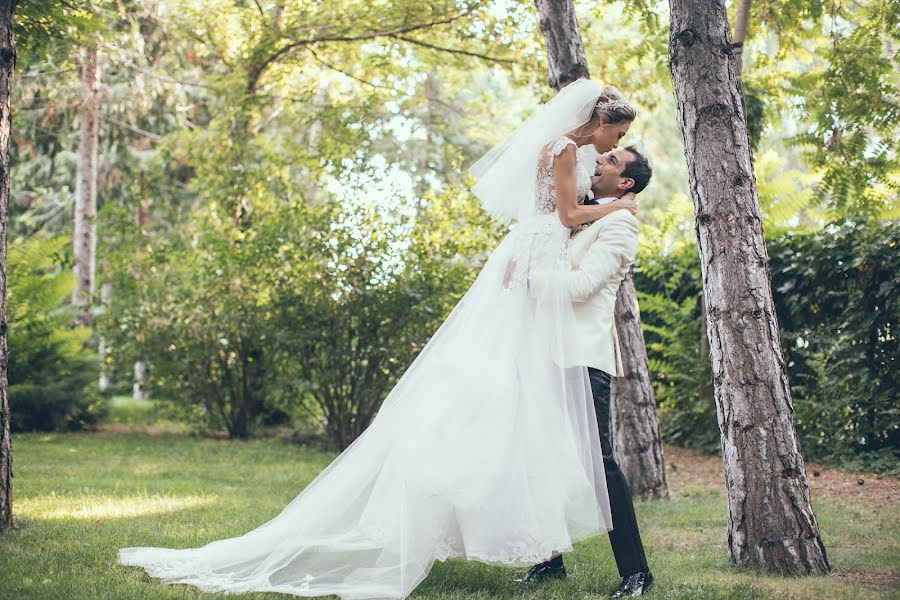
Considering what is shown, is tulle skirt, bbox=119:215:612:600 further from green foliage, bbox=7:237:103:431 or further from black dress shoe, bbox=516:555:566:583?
green foliage, bbox=7:237:103:431

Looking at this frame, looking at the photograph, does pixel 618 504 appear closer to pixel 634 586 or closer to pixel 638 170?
pixel 634 586

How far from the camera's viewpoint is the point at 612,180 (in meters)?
4.36

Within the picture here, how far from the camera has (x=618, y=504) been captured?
3986mm

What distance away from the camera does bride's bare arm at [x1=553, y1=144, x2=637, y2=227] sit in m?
4.17

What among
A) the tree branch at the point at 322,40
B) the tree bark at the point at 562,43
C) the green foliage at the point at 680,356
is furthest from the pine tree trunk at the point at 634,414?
the tree branch at the point at 322,40

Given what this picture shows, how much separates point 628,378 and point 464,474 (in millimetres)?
3703

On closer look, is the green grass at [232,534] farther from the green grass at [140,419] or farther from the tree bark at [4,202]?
the green grass at [140,419]

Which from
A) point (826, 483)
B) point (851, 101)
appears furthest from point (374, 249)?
point (826, 483)

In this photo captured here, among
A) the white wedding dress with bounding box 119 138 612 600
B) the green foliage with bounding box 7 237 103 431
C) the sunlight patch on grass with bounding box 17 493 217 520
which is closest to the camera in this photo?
the white wedding dress with bounding box 119 138 612 600

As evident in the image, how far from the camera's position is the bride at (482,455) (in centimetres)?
382

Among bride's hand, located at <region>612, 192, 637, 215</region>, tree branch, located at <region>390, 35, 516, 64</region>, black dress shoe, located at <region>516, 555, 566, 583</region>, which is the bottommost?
black dress shoe, located at <region>516, 555, 566, 583</region>

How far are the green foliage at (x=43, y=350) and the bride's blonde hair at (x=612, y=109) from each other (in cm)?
1011

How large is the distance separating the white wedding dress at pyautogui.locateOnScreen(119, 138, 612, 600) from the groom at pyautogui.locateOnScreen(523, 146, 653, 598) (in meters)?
0.07

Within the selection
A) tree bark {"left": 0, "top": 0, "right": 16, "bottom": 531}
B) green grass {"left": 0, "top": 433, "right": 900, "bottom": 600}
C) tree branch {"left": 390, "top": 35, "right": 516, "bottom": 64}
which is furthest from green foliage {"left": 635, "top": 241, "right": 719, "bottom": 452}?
tree bark {"left": 0, "top": 0, "right": 16, "bottom": 531}
